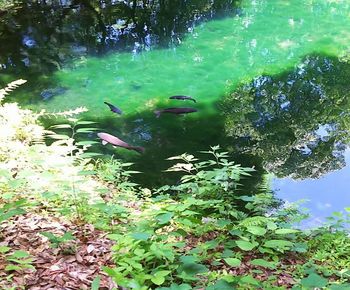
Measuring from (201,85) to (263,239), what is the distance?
4.13 m

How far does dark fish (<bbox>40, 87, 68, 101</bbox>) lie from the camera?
6.06 metres

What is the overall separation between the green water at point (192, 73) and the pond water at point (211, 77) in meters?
0.02

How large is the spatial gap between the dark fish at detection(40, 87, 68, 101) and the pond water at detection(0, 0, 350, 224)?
0.09 feet

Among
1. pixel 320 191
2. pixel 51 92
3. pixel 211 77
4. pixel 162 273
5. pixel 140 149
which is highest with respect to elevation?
pixel 162 273

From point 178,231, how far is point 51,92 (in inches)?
171

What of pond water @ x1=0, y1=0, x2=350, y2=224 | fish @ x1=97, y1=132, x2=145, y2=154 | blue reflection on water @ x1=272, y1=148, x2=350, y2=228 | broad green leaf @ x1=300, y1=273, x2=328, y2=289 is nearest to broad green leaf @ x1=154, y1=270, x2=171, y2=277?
broad green leaf @ x1=300, y1=273, x2=328, y2=289

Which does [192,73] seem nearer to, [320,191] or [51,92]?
[51,92]

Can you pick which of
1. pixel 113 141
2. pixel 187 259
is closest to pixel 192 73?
pixel 113 141

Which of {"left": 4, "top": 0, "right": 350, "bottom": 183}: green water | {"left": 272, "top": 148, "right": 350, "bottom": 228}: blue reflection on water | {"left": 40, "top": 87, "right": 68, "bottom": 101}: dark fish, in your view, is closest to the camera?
{"left": 272, "top": 148, "right": 350, "bottom": 228}: blue reflection on water

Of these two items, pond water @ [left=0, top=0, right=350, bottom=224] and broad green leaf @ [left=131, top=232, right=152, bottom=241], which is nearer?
broad green leaf @ [left=131, top=232, right=152, bottom=241]

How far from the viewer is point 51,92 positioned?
245 inches

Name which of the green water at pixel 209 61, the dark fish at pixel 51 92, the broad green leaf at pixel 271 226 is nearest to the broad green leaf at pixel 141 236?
the broad green leaf at pixel 271 226

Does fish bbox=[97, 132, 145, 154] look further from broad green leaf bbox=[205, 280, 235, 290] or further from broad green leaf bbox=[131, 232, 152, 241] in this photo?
broad green leaf bbox=[205, 280, 235, 290]

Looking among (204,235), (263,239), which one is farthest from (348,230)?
(204,235)
